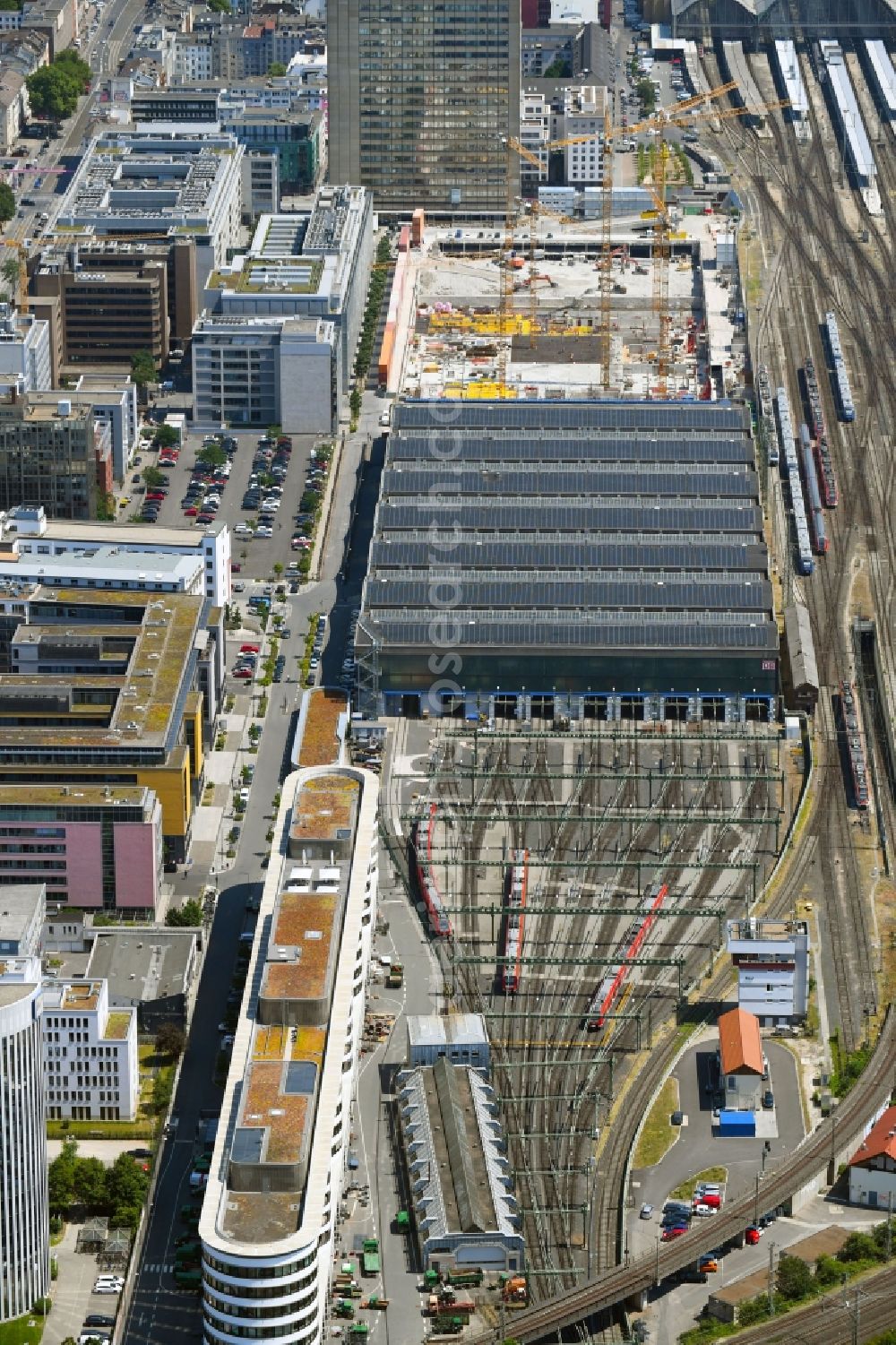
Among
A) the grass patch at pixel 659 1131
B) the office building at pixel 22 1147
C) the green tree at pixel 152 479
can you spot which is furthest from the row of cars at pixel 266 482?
the office building at pixel 22 1147

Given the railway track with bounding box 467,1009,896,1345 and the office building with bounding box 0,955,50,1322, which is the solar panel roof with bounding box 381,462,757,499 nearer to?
the railway track with bounding box 467,1009,896,1345

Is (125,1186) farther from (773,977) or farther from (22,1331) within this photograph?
(773,977)

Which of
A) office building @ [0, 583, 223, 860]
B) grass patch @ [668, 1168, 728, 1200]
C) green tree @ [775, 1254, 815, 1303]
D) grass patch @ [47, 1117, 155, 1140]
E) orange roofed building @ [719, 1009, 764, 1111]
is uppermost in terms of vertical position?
office building @ [0, 583, 223, 860]

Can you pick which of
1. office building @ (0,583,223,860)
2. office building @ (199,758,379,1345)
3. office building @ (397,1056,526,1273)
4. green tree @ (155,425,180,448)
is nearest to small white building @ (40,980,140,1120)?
office building @ (199,758,379,1345)

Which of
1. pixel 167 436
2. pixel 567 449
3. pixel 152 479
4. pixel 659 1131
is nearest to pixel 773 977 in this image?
pixel 659 1131

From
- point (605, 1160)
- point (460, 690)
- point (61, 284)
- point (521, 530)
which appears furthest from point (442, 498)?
point (605, 1160)

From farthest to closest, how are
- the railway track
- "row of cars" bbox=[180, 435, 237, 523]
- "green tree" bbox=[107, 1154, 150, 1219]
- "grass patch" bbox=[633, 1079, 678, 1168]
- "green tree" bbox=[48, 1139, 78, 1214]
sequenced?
"row of cars" bbox=[180, 435, 237, 523], "grass patch" bbox=[633, 1079, 678, 1168], "green tree" bbox=[48, 1139, 78, 1214], "green tree" bbox=[107, 1154, 150, 1219], the railway track
